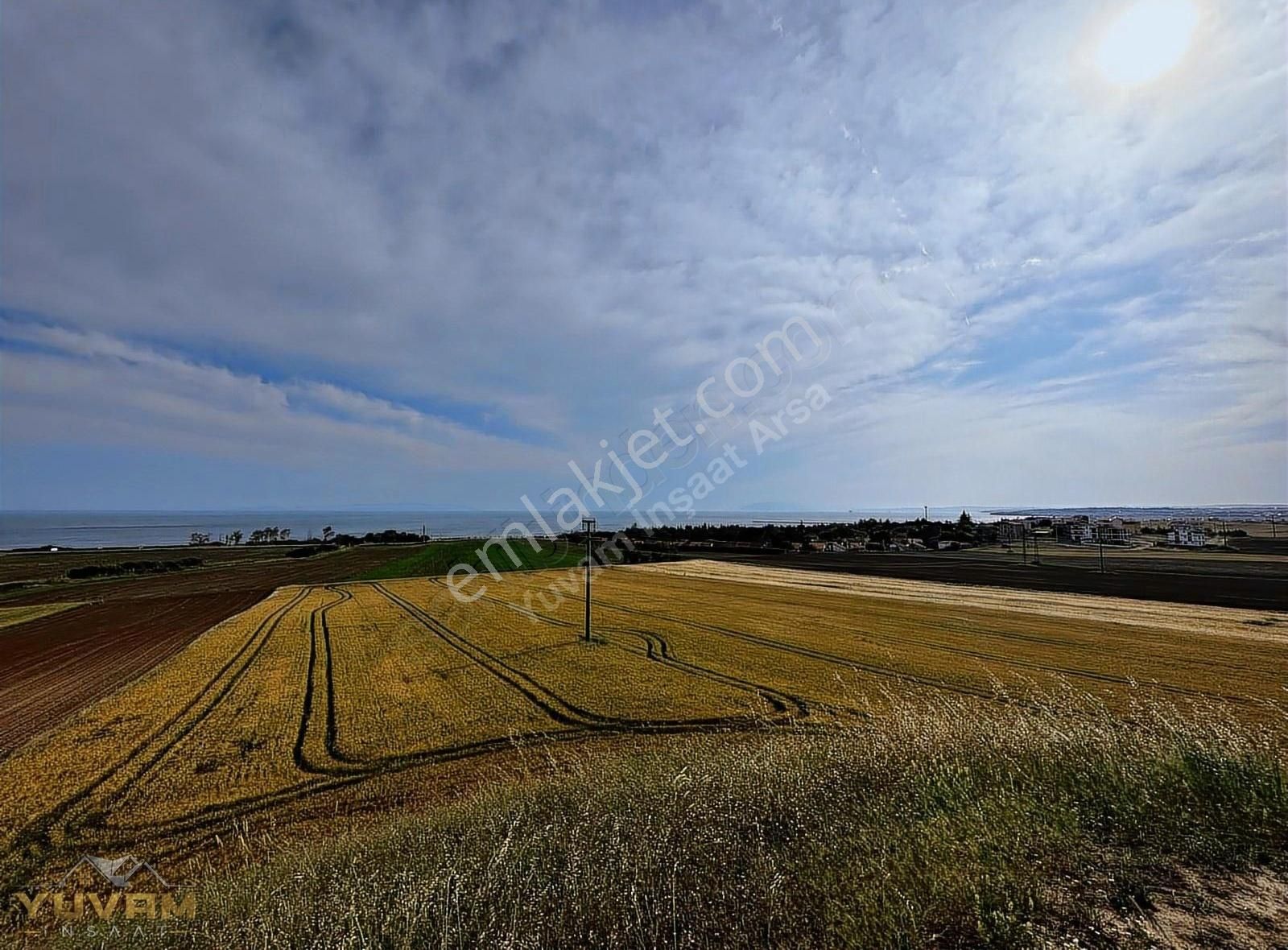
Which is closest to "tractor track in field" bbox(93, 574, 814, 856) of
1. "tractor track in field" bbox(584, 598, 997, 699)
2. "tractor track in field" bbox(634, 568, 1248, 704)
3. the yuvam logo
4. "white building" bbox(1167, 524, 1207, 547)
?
the yuvam logo

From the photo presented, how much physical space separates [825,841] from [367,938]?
3.55 m

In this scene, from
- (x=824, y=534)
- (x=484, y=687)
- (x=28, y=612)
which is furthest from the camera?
(x=824, y=534)

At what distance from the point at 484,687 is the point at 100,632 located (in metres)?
23.0

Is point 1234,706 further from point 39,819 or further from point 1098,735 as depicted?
point 39,819

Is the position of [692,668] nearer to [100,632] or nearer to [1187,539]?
[100,632]

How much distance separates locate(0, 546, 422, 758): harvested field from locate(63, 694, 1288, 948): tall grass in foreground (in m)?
12.3

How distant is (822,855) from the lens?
4262 millimetres

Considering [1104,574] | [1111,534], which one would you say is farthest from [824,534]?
[1104,574]

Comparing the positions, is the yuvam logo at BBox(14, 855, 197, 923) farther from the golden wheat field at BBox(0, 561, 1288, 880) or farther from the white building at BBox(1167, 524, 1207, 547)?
the white building at BBox(1167, 524, 1207, 547)

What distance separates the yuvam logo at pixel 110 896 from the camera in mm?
5375

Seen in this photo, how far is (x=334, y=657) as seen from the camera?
1859 cm

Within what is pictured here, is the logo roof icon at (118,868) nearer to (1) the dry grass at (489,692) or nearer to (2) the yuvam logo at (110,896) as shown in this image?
(2) the yuvam logo at (110,896)

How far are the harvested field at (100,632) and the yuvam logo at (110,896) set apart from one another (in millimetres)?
6996

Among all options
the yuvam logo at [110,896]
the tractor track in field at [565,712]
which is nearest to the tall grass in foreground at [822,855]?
the yuvam logo at [110,896]
